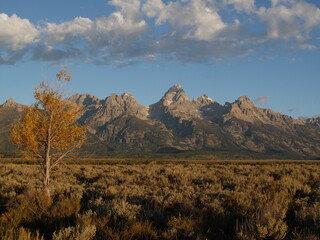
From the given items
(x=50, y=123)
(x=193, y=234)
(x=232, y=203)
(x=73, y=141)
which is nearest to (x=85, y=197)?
(x=73, y=141)

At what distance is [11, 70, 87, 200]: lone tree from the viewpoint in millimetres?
14328

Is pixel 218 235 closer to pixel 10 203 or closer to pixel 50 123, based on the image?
pixel 10 203

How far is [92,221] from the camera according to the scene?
8.14m

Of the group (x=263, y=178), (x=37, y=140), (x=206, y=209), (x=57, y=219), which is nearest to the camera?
(x=57, y=219)

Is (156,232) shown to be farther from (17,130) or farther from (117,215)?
(17,130)

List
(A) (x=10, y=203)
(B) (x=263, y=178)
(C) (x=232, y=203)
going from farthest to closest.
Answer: (B) (x=263, y=178)
(A) (x=10, y=203)
(C) (x=232, y=203)

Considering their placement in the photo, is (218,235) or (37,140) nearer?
(218,235)

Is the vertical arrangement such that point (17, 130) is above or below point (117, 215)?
above

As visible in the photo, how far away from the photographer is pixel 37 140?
14.9m

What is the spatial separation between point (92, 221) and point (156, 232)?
1926 millimetres

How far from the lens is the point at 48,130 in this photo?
578 inches

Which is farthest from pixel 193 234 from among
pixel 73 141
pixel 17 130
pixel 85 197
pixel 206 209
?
pixel 17 130

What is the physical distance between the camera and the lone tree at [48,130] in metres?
14.3

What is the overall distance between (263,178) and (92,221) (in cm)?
1351
